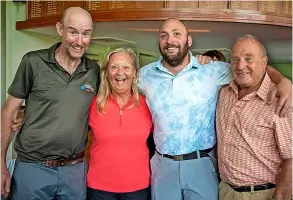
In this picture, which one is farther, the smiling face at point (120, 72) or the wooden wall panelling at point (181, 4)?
the wooden wall panelling at point (181, 4)

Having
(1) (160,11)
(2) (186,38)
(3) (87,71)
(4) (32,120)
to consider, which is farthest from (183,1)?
(4) (32,120)

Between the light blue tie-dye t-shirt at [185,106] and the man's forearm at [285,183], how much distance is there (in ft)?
1.36

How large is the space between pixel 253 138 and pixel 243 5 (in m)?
2.03

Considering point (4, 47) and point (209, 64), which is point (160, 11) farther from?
point (4, 47)

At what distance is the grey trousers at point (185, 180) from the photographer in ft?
5.98

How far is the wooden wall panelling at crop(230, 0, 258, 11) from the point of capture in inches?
131

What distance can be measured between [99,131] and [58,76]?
1.08ft

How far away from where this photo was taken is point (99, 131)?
5.99ft

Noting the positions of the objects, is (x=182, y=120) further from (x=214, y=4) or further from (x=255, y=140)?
(x=214, y=4)

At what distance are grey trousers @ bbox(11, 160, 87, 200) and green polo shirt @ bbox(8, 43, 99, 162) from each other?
0.17 ft

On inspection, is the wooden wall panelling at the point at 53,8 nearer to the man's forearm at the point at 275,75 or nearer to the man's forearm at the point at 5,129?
the man's forearm at the point at 5,129

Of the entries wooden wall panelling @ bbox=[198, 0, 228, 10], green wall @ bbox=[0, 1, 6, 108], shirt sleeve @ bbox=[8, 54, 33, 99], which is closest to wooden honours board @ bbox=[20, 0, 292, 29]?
wooden wall panelling @ bbox=[198, 0, 228, 10]

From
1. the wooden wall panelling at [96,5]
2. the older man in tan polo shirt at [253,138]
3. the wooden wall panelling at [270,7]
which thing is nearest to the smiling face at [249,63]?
the older man in tan polo shirt at [253,138]

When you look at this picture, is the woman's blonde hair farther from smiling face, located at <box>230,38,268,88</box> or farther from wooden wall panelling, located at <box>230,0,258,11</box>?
wooden wall panelling, located at <box>230,0,258,11</box>
